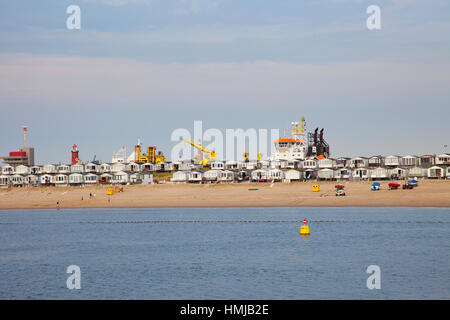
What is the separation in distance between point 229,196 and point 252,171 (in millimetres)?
41547

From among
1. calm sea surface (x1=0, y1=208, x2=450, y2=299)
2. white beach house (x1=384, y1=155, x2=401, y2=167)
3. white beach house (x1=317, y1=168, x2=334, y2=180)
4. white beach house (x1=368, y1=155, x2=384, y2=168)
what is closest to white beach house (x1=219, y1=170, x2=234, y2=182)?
white beach house (x1=317, y1=168, x2=334, y2=180)

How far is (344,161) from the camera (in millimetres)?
155875

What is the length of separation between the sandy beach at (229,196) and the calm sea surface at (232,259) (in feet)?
55.3

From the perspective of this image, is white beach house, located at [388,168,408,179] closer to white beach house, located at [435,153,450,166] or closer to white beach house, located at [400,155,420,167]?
white beach house, located at [400,155,420,167]

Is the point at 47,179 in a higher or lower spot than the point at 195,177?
lower

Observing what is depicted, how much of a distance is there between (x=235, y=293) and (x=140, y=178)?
11557 centimetres

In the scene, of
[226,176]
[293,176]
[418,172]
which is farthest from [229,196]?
[418,172]

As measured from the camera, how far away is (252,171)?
143 metres

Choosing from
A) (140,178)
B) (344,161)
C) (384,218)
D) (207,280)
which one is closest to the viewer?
(207,280)

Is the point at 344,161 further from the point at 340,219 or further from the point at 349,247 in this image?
the point at 349,247

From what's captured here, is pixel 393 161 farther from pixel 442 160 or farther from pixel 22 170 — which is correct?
pixel 22 170

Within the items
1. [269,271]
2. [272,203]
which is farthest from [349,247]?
[272,203]

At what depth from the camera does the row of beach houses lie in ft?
425

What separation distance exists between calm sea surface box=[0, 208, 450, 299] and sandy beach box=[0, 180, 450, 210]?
664 inches
